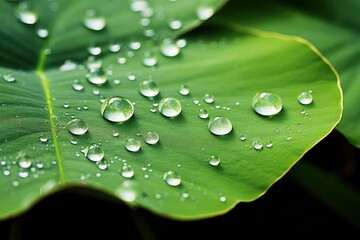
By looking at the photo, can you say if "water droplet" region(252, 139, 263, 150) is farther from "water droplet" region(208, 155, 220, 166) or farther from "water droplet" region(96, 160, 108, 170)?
"water droplet" region(96, 160, 108, 170)

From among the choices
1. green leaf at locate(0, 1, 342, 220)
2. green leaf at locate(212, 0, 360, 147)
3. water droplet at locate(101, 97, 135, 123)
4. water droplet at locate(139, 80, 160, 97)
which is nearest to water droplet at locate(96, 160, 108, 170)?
green leaf at locate(0, 1, 342, 220)

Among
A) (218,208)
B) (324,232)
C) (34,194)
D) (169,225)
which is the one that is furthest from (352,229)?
(34,194)

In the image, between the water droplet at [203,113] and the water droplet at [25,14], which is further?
the water droplet at [25,14]

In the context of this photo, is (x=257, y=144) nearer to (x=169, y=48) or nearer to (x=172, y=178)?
(x=172, y=178)

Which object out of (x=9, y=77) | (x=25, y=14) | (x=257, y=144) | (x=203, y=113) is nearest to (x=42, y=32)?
(x=25, y=14)

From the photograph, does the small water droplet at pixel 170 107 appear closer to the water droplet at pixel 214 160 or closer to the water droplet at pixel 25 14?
the water droplet at pixel 214 160

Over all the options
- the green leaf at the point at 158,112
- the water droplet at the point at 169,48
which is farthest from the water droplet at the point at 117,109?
the water droplet at the point at 169,48
